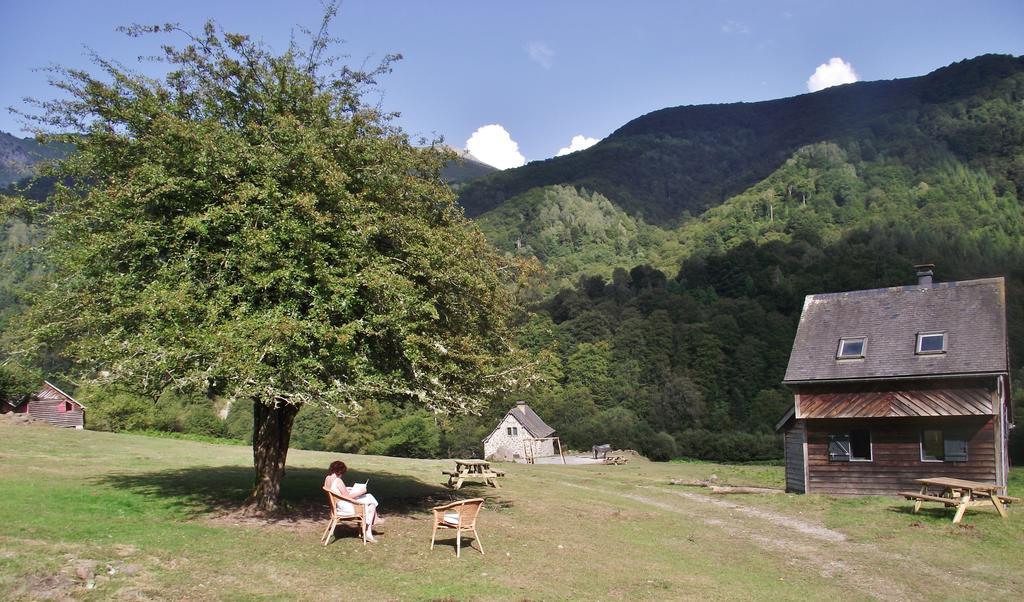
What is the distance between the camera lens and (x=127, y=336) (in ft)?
44.0

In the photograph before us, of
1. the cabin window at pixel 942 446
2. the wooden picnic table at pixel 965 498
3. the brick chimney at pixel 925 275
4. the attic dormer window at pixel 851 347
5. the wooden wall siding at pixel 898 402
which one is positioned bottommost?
the wooden picnic table at pixel 965 498

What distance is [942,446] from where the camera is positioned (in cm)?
2609

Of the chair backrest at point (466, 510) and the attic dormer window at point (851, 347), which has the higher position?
the attic dormer window at point (851, 347)

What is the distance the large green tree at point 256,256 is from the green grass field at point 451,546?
2.63m

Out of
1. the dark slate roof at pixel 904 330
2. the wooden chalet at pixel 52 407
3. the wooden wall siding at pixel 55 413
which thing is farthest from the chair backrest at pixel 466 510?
the wooden wall siding at pixel 55 413

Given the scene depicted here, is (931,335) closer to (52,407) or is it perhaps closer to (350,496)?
(350,496)

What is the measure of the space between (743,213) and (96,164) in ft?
646

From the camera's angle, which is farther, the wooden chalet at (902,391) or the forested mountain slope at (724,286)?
the forested mountain slope at (724,286)

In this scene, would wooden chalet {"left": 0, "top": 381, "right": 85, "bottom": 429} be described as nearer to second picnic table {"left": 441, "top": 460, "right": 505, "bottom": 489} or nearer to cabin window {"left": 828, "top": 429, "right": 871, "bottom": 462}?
second picnic table {"left": 441, "top": 460, "right": 505, "bottom": 489}

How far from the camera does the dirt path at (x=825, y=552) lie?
1310 cm

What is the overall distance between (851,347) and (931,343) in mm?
2869

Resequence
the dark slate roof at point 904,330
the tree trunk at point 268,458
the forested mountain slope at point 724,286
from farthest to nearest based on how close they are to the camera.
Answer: the forested mountain slope at point 724,286 → the dark slate roof at point 904,330 → the tree trunk at point 268,458

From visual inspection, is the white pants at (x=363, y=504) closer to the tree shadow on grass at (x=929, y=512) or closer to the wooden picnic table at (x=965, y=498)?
the wooden picnic table at (x=965, y=498)

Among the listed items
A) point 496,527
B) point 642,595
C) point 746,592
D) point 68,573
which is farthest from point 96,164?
point 746,592
